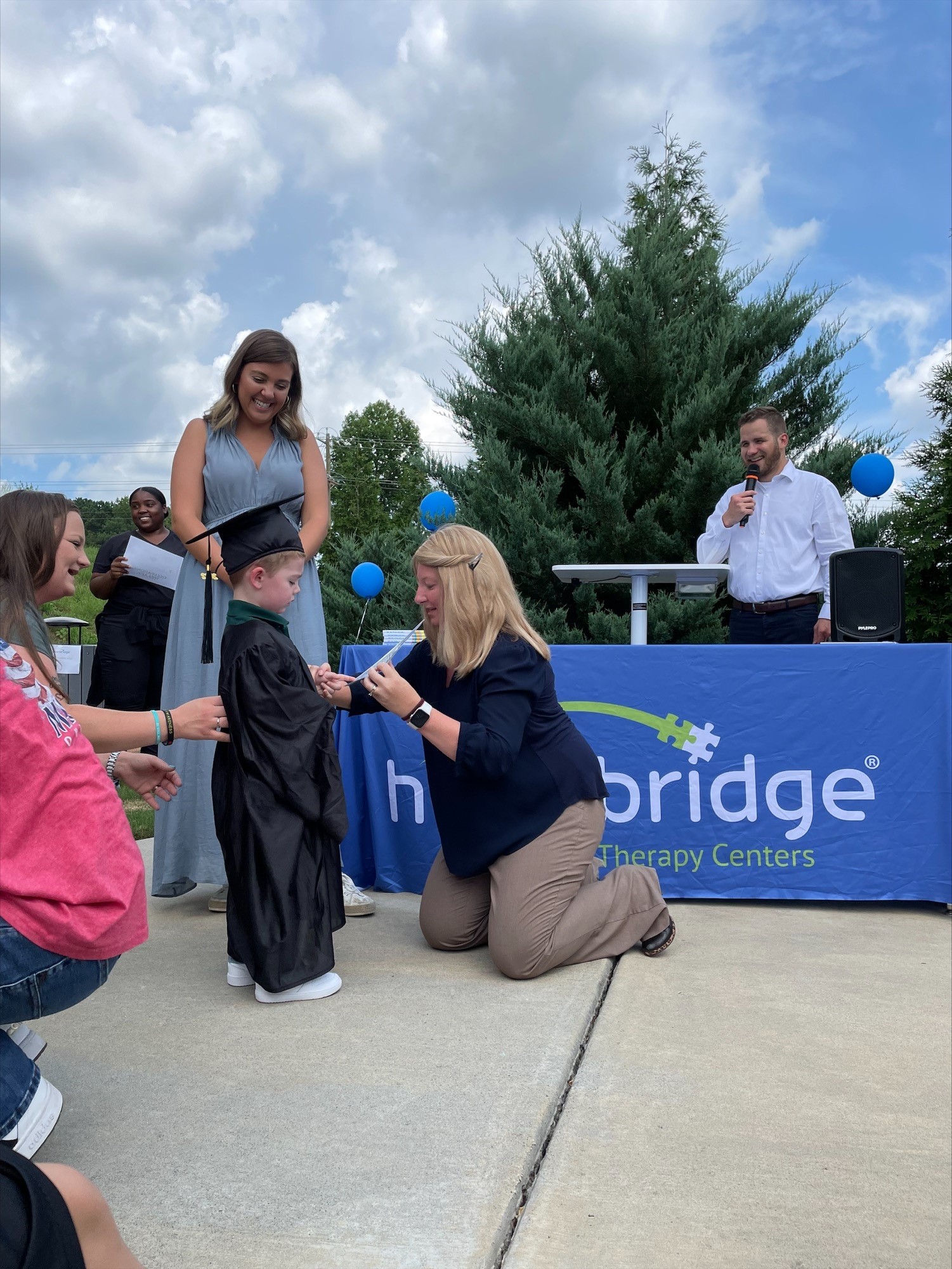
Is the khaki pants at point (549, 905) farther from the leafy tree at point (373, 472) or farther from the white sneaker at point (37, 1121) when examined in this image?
the leafy tree at point (373, 472)

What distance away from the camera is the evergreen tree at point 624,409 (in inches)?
324

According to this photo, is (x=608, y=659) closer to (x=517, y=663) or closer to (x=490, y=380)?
(x=517, y=663)

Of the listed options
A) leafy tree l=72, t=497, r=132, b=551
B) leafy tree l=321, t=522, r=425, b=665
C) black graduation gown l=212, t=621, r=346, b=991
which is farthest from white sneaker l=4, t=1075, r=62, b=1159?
leafy tree l=72, t=497, r=132, b=551

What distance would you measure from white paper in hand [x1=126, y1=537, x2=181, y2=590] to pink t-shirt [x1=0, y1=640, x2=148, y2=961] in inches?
133

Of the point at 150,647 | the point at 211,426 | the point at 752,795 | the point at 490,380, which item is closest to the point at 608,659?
the point at 752,795

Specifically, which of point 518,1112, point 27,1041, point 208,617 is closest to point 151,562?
point 208,617

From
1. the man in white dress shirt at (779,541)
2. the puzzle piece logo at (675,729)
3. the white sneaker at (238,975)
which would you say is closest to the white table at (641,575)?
the man in white dress shirt at (779,541)

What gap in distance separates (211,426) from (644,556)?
17.7 feet

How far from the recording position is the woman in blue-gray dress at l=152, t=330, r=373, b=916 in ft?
12.0

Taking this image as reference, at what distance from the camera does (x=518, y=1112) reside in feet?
7.04

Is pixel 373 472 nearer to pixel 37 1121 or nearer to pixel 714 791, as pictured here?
pixel 714 791

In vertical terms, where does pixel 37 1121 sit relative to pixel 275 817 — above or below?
below

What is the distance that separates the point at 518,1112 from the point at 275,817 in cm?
105

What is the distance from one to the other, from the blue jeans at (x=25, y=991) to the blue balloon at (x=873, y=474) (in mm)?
5656
